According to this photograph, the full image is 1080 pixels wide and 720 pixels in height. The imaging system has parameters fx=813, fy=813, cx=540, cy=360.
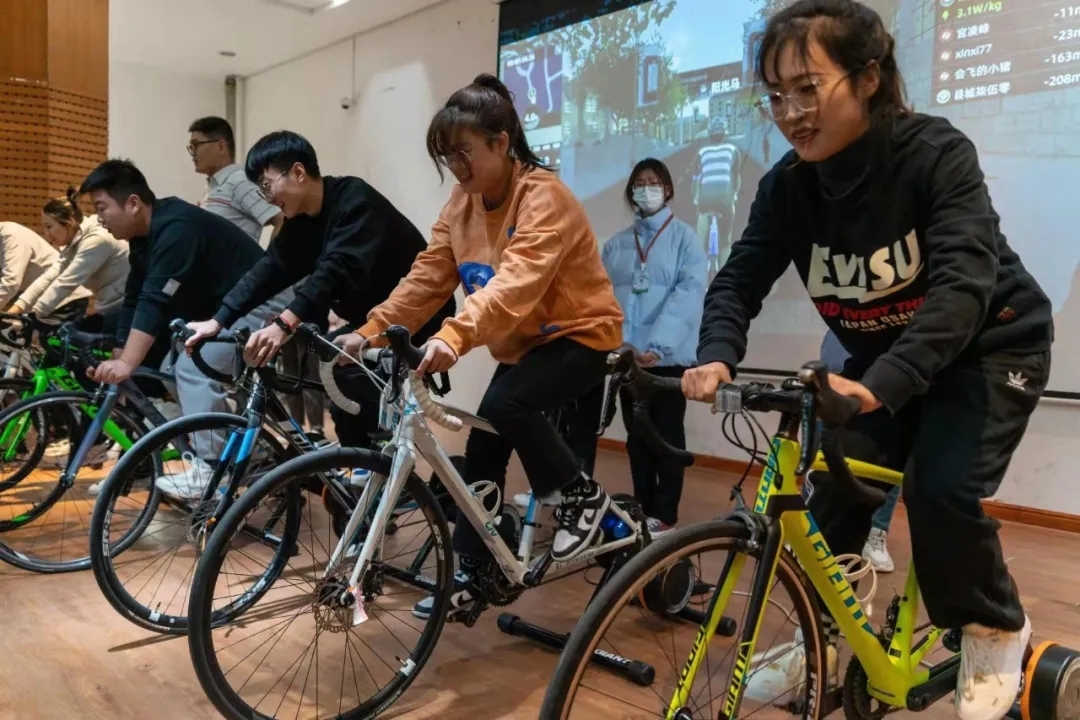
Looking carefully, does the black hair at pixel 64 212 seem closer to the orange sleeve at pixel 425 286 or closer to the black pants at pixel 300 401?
the black pants at pixel 300 401

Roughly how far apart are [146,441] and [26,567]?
906mm

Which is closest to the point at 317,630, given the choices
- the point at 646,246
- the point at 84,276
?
the point at 646,246

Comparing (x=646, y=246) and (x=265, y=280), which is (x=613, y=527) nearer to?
(x=265, y=280)

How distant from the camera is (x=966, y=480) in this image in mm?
1362

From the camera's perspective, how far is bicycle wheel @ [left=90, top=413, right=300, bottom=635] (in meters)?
2.21

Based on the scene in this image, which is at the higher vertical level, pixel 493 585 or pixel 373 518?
pixel 373 518

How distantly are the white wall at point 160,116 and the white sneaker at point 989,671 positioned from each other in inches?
334

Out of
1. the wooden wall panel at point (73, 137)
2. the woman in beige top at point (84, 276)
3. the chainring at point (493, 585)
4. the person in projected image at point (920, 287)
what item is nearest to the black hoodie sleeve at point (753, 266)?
the person in projected image at point (920, 287)

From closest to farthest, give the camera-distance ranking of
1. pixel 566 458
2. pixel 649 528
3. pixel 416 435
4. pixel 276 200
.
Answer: pixel 416 435
pixel 566 458
pixel 649 528
pixel 276 200

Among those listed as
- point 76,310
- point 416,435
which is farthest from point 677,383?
point 76,310

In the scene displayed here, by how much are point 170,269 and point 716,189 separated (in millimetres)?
3037

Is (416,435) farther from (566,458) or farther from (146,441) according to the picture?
(146,441)

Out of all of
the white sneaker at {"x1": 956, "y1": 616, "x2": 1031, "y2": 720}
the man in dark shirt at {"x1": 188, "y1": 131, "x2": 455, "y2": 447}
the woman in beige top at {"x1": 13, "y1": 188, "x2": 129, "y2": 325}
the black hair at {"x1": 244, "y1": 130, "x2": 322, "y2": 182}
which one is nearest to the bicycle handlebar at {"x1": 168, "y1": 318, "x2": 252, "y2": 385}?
the man in dark shirt at {"x1": 188, "y1": 131, "x2": 455, "y2": 447}

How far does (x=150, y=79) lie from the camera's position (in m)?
8.31
